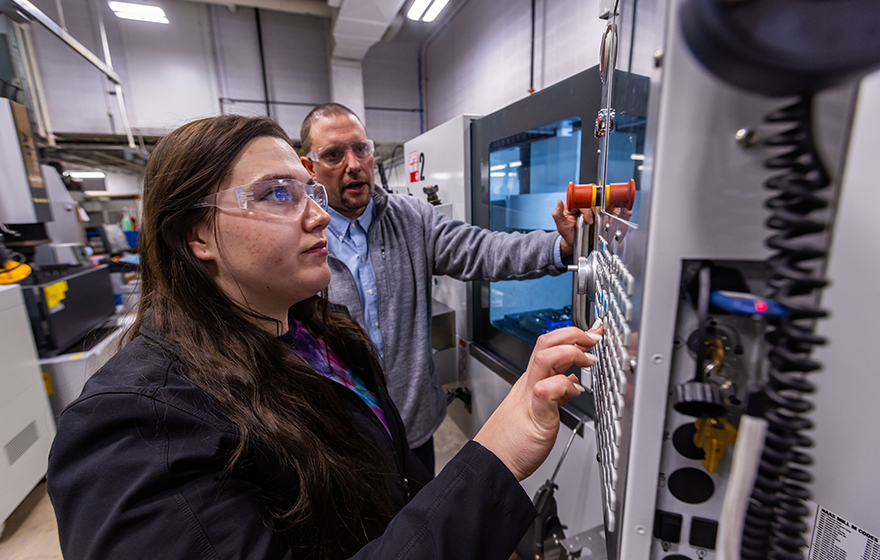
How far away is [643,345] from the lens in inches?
11.6

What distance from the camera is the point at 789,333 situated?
216 mm

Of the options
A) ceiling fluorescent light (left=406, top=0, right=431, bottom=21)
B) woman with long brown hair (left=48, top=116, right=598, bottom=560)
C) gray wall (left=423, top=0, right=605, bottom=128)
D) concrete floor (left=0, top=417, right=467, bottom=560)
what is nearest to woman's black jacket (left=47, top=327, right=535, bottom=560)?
woman with long brown hair (left=48, top=116, right=598, bottom=560)

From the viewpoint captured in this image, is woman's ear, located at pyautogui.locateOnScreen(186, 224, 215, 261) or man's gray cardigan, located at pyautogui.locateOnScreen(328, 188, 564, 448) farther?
man's gray cardigan, located at pyautogui.locateOnScreen(328, 188, 564, 448)

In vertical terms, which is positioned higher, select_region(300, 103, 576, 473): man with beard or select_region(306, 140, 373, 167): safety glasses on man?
select_region(306, 140, 373, 167): safety glasses on man

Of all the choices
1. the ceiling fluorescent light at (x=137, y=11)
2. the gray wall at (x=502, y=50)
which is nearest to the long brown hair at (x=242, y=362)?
the gray wall at (x=502, y=50)

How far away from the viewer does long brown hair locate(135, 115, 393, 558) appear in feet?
1.80

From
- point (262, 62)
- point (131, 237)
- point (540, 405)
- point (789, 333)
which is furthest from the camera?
point (131, 237)

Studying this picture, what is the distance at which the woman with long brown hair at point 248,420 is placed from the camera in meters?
0.42

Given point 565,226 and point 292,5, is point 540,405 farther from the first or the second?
point 292,5

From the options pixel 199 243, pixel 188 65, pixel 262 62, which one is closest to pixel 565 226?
pixel 199 243

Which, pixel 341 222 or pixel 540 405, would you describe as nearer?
pixel 540 405

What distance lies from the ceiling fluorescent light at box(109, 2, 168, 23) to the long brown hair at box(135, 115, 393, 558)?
351 centimetres

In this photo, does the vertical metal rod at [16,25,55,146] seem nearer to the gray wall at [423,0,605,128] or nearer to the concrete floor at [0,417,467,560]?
the concrete floor at [0,417,467,560]

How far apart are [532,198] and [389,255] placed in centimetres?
54
